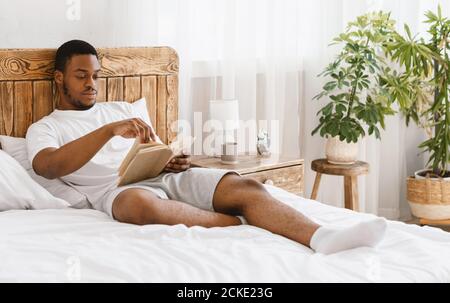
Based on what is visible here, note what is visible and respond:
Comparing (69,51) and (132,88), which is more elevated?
(69,51)

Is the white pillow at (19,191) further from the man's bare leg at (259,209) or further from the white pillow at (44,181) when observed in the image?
the man's bare leg at (259,209)

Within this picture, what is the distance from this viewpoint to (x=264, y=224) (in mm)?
1808

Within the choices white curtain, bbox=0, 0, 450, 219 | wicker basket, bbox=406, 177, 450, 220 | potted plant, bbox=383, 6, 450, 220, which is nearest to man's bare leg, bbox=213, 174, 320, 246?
white curtain, bbox=0, 0, 450, 219

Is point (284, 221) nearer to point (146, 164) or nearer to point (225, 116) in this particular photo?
point (146, 164)

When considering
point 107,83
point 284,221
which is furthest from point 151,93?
point 284,221

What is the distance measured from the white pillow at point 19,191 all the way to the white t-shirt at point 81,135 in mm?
73

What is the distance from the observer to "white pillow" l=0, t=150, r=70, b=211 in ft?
6.77

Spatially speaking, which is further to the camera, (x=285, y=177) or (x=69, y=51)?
(x=285, y=177)

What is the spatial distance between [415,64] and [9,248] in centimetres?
235

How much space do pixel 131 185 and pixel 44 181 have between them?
400mm

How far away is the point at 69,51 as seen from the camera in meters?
2.43

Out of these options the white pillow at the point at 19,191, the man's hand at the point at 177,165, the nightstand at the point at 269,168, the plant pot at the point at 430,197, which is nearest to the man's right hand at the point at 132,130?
the man's hand at the point at 177,165

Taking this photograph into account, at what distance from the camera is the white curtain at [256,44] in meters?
2.79
